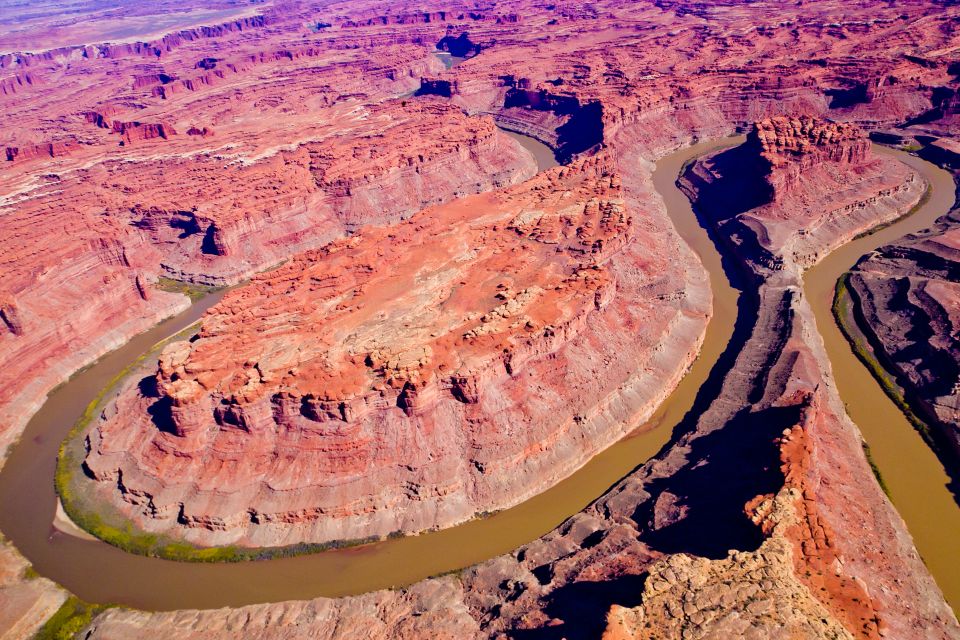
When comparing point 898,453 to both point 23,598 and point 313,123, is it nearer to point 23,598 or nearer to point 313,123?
point 23,598

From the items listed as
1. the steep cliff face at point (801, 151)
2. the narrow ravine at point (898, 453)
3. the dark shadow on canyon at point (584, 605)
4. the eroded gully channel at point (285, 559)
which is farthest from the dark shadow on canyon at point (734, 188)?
the dark shadow on canyon at point (584, 605)

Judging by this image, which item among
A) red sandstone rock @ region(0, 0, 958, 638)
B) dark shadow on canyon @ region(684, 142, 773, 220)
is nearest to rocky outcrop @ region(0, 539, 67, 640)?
red sandstone rock @ region(0, 0, 958, 638)

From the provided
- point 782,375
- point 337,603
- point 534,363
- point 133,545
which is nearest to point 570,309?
point 534,363

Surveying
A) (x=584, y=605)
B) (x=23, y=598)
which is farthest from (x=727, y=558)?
(x=23, y=598)

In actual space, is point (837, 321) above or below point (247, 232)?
below

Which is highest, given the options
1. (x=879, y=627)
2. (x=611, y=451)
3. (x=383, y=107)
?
(x=383, y=107)

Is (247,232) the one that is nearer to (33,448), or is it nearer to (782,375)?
(33,448)

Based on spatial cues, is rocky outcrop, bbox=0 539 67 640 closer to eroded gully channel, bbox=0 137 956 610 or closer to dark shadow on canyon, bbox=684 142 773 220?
eroded gully channel, bbox=0 137 956 610

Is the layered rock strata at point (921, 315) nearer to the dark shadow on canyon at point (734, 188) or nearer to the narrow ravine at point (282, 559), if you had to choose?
the dark shadow on canyon at point (734, 188)
